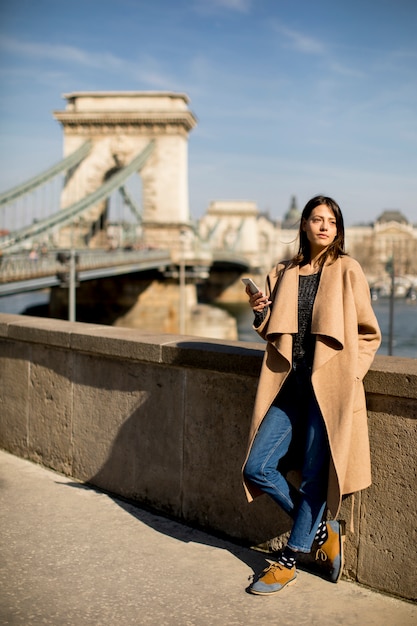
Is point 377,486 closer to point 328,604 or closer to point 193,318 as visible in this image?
point 328,604

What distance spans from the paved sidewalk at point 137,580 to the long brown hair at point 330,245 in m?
1.15

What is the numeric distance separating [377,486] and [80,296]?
29.1 metres

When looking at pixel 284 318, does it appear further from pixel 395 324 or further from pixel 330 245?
pixel 395 324

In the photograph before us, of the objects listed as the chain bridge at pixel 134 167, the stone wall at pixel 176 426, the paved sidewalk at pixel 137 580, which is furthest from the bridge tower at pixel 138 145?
the paved sidewalk at pixel 137 580

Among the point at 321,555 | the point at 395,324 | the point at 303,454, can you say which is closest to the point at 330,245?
the point at 303,454

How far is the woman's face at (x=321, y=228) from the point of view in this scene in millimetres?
2715

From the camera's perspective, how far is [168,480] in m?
3.45

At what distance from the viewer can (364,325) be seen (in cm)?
261

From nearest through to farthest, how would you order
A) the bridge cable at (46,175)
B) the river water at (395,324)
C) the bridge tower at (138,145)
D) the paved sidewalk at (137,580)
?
the paved sidewalk at (137,580) < the bridge cable at (46,175) < the river water at (395,324) < the bridge tower at (138,145)

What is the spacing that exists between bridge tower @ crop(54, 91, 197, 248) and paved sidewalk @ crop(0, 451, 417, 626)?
31.9m

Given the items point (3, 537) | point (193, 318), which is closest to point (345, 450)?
point (3, 537)

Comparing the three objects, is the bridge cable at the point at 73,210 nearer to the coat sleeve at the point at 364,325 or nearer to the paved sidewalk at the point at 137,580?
the paved sidewalk at the point at 137,580

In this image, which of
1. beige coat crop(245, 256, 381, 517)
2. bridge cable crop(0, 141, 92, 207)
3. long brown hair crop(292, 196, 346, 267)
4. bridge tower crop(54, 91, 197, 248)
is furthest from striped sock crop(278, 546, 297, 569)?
bridge tower crop(54, 91, 197, 248)

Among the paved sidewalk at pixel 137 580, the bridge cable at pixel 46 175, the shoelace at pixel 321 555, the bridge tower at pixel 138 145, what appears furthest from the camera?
the bridge tower at pixel 138 145
